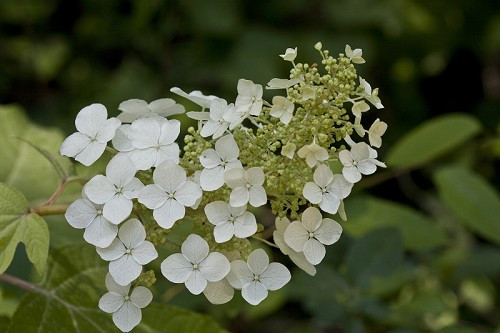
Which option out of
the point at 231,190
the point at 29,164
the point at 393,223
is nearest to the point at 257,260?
the point at 231,190

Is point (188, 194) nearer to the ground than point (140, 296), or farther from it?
farther from it

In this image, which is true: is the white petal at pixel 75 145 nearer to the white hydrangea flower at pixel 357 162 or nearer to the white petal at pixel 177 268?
the white petal at pixel 177 268

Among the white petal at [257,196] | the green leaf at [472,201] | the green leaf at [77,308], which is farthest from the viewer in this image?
the green leaf at [472,201]

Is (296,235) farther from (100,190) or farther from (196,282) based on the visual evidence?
(100,190)

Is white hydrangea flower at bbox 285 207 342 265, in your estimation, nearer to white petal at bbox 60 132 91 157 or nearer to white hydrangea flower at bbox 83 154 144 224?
white hydrangea flower at bbox 83 154 144 224

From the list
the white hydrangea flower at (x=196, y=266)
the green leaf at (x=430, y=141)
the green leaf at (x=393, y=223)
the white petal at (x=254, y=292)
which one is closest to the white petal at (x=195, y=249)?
the white hydrangea flower at (x=196, y=266)

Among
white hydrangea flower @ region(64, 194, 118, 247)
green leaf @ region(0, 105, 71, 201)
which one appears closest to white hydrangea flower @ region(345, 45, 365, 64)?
white hydrangea flower @ region(64, 194, 118, 247)
